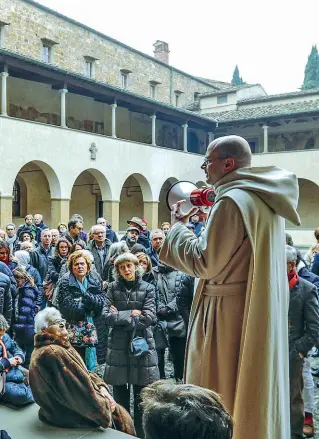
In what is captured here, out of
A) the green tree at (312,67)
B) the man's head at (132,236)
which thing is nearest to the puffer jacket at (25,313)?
the man's head at (132,236)

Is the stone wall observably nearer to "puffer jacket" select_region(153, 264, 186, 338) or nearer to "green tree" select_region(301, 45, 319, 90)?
"green tree" select_region(301, 45, 319, 90)

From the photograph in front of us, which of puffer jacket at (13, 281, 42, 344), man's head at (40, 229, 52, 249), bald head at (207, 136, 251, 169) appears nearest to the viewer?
bald head at (207, 136, 251, 169)

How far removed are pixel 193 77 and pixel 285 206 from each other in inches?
1294

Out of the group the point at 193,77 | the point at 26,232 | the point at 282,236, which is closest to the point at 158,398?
the point at 282,236

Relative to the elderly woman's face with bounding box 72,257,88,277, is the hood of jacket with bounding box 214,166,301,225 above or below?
above

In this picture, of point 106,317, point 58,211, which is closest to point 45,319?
point 106,317

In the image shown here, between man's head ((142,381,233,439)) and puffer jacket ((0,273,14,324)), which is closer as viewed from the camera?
man's head ((142,381,233,439))

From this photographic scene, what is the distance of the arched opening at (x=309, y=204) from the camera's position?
2609 centimetres

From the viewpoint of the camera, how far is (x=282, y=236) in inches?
102

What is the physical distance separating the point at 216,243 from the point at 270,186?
40 centimetres

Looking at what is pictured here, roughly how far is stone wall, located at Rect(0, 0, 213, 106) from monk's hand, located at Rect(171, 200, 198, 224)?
2115 cm

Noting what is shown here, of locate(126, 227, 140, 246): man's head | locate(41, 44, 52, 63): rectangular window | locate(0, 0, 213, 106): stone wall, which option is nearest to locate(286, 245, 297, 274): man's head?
locate(126, 227, 140, 246): man's head

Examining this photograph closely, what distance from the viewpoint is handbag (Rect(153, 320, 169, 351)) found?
17.1 ft

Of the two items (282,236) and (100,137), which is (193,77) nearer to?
(100,137)
